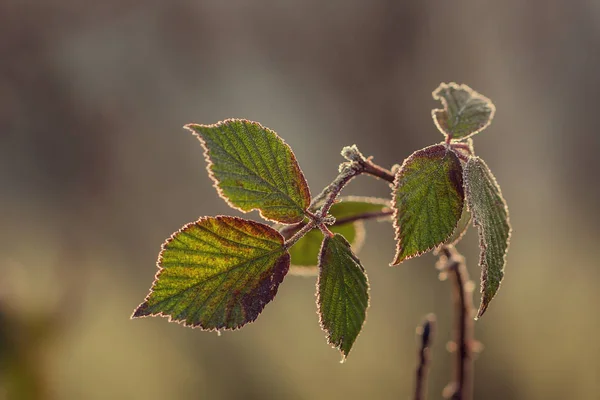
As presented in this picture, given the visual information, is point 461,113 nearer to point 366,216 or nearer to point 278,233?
point 366,216

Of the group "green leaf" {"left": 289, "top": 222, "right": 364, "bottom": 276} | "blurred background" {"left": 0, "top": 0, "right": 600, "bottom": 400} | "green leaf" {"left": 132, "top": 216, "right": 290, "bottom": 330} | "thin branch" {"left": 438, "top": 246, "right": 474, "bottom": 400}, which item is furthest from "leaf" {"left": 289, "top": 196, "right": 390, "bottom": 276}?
"blurred background" {"left": 0, "top": 0, "right": 600, "bottom": 400}

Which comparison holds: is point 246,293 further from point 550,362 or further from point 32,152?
point 32,152

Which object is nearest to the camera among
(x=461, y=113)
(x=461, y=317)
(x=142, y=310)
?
(x=142, y=310)

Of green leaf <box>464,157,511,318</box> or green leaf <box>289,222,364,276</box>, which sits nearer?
green leaf <box>464,157,511,318</box>

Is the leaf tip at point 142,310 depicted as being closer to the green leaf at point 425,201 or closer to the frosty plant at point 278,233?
the frosty plant at point 278,233

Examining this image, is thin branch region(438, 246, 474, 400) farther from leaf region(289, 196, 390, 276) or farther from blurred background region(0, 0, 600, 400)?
blurred background region(0, 0, 600, 400)

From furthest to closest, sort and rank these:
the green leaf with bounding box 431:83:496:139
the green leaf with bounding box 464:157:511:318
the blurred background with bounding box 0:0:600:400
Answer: the blurred background with bounding box 0:0:600:400, the green leaf with bounding box 431:83:496:139, the green leaf with bounding box 464:157:511:318

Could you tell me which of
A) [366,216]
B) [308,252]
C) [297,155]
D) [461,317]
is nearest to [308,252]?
[308,252]
